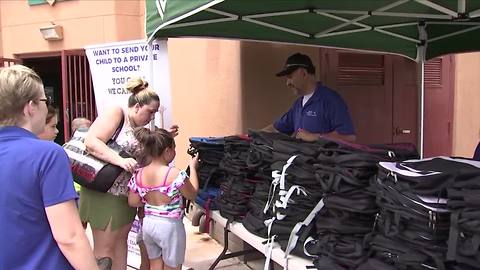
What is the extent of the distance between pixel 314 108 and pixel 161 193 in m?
1.37

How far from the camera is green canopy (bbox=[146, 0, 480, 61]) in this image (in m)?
3.59

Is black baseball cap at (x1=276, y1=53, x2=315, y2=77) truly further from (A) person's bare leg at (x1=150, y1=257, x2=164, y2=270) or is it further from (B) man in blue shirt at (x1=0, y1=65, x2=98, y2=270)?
(B) man in blue shirt at (x1=0, y1=65, x2=98, y2=270)

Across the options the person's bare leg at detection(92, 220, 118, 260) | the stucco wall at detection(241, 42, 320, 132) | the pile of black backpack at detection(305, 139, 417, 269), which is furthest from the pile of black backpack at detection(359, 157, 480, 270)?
the stucco wall at detection(241, 42, 320, 132)

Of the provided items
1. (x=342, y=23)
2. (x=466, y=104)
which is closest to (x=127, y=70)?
(x=342, y=23)

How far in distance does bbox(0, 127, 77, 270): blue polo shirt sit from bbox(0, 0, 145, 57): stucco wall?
7.05m

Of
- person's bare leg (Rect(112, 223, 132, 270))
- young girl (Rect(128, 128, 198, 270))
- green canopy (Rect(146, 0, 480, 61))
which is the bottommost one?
person's bare leg (Rect(112, 223, 132, 270))

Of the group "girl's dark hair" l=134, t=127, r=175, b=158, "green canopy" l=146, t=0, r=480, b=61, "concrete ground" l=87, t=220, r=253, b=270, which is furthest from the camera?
"concrete ground" l=87, t=220, r=253, b=270

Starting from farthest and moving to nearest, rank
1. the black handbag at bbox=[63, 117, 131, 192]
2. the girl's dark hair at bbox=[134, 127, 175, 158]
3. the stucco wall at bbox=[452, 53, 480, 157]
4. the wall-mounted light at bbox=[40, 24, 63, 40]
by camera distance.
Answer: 1. the wall-mounted light at bbox=[40, 24, 63, 40]
2. the stucco wall at bbox=[452, 53, 480, 157]
3. the girl's dark hair at bbox=[134, 127, 175, 158]
4. the black handbag at bbox=[63, 117, 131, 192]

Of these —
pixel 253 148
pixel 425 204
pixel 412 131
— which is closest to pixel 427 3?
pixel 253 148

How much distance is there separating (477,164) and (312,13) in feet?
7.11

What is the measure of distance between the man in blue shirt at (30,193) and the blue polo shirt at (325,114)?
7.71ft

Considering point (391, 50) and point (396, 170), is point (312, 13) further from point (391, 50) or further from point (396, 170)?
point (396, 170)

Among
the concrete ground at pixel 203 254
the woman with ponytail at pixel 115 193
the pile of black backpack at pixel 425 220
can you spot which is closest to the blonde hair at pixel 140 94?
the woman with ponytail at pixel 115 193

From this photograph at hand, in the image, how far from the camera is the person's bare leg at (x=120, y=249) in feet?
10.9
